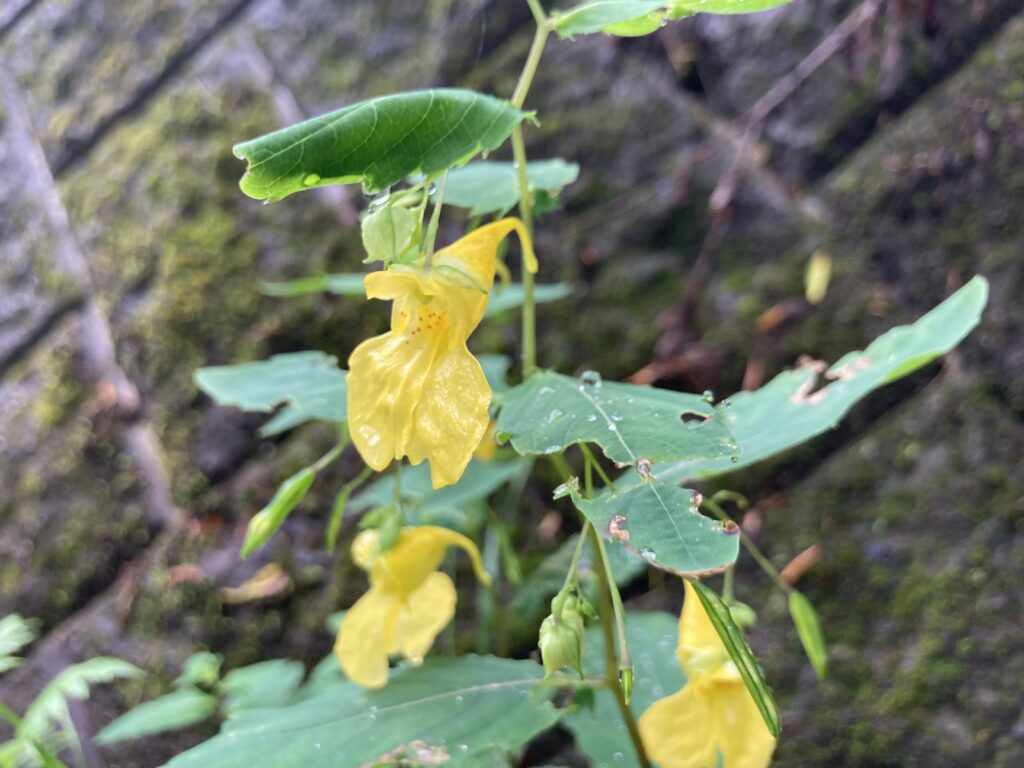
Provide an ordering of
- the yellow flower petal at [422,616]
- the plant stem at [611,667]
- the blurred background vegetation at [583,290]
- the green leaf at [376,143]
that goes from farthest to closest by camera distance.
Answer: the blurred background vegetation at [583,290] → the yellow flower petal at [422,616] → the plant stem at [611,667] → the green leaf at [376,143]

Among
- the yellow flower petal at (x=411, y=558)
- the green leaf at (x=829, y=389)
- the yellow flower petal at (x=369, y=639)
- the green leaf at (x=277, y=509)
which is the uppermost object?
the green leaf at (x=277, y=509)

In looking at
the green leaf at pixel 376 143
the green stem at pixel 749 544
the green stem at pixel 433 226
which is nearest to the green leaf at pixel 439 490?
the green stem at pixel 749 544

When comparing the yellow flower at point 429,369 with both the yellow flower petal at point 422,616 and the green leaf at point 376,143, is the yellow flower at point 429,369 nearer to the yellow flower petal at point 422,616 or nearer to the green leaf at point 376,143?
the green leaf at point 376,143

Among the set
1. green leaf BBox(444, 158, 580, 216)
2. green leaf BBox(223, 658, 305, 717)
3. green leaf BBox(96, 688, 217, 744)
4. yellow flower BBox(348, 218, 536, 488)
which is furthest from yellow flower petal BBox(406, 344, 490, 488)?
green leaf BBox(96, 688, 217, 744)

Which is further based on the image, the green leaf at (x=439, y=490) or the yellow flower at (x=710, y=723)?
the green leaf at (x=439, y=490)

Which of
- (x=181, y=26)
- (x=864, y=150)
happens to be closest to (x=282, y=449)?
(x=181, y=26)

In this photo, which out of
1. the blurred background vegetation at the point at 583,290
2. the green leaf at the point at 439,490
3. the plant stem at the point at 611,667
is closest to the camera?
the plant stem at the point at 611,667

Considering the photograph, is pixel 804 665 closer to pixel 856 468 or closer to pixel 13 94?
pixel 856 468
